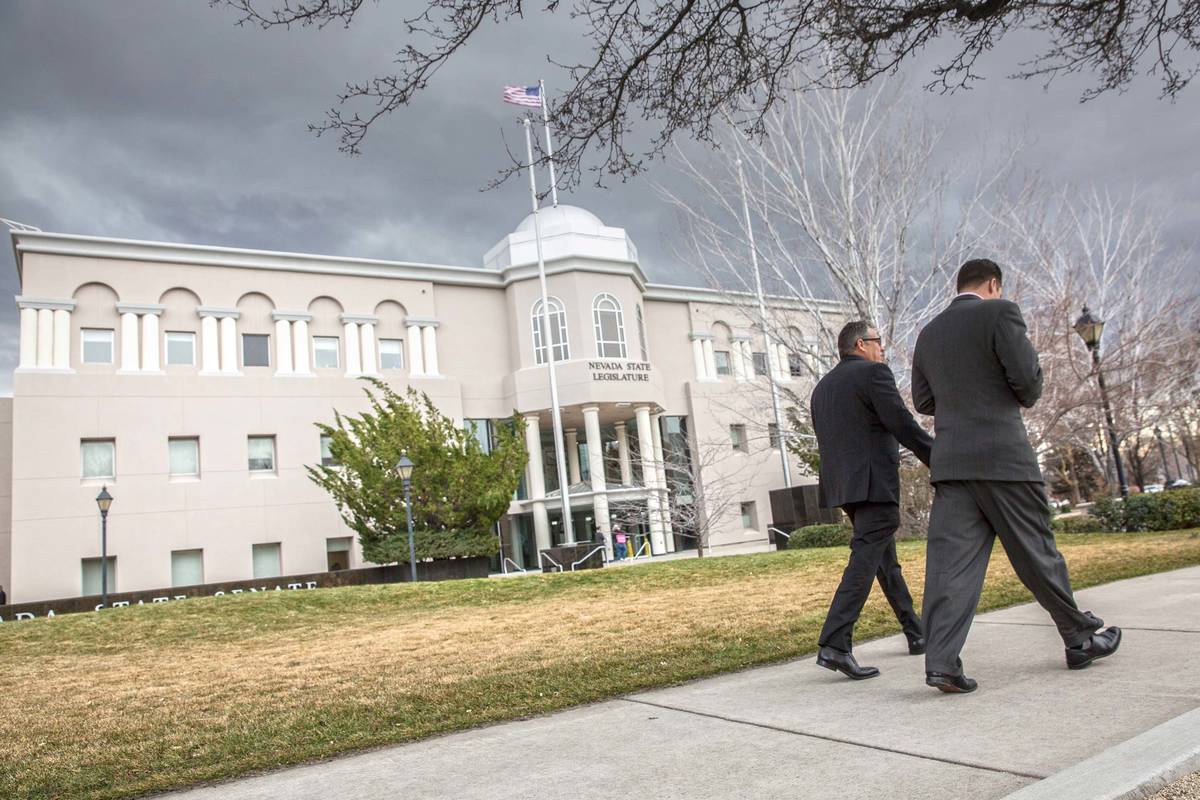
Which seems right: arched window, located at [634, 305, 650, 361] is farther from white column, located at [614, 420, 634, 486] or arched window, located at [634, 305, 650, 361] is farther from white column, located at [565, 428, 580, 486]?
white column, located at [565, 428, 580, 486]

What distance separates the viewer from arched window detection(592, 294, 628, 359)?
127 ft

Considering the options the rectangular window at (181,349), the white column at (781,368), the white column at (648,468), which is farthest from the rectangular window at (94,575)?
the white column at (781,368)

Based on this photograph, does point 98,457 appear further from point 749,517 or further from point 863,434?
point 863,434

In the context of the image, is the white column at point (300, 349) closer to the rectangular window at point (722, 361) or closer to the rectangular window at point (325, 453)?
the rectangular window at point (325, 453)

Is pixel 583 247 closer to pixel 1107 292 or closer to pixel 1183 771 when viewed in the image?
pixel 1107 292

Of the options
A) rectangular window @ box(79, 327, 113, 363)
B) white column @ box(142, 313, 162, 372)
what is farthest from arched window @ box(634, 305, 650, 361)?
rectangular window @ box(79, 327, 113, 363)

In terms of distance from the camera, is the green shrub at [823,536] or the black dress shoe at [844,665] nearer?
the black dress shoe at [844,665]

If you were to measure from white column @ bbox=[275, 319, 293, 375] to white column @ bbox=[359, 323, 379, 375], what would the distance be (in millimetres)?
2959

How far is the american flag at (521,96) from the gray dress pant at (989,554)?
27.0m

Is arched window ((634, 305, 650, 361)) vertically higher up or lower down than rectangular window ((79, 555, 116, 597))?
higher up

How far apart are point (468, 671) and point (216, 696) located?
5.66 feet

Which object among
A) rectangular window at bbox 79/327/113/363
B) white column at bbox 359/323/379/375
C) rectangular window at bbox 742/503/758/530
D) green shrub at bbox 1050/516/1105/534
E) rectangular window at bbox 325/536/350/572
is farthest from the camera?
rectangular window at bbox 742/503/758/530

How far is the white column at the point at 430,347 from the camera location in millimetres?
37812

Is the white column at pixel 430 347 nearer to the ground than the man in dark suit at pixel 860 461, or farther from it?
farther from it
